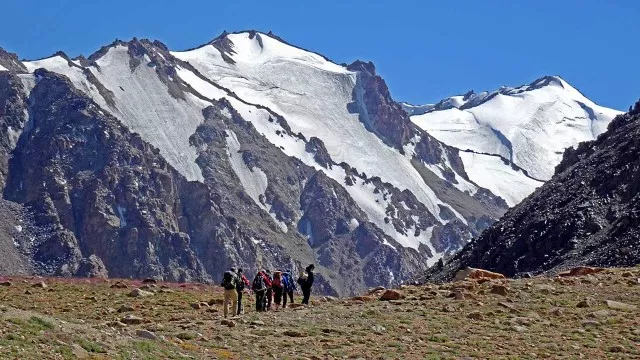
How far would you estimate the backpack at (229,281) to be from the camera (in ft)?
148

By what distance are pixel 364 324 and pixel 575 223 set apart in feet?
170

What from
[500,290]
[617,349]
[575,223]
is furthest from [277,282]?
[575,223]

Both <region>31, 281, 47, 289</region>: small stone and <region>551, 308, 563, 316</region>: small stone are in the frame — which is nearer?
<region>551, 308, 563, 316</region>: small stone

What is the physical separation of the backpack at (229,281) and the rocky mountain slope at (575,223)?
1442 inches

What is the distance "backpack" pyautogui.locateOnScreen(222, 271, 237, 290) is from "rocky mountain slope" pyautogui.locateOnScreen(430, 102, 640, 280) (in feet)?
120

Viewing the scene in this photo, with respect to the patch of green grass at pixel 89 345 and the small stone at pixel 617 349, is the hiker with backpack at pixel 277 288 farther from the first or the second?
the patch of green grass at pixel 89 345

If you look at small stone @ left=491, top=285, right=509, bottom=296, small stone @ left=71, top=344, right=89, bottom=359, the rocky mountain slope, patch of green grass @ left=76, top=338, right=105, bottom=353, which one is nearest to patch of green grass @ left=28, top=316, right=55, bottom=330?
patch of green grass @ left=76, top=338, right=105, bottom=353

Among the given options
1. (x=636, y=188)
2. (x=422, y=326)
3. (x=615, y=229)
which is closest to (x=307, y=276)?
(x=422, y=326)

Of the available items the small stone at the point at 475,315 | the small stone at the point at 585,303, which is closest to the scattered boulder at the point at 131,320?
the small stone at the point at 475,315

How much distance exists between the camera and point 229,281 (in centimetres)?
4531

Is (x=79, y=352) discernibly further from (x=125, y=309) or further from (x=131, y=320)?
(x=125, y=309)

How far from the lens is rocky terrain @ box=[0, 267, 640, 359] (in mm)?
31984

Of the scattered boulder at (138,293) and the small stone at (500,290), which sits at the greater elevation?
the small stone at (500,290)

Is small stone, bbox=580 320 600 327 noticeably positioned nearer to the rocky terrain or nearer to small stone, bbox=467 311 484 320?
the rocky terrain
